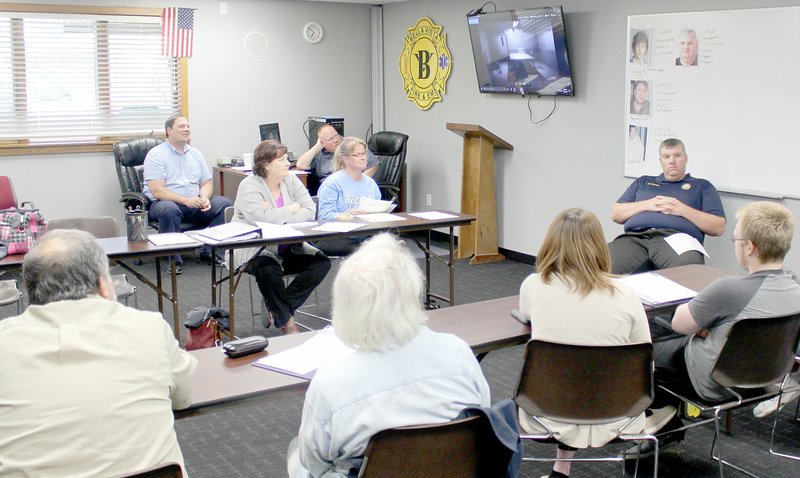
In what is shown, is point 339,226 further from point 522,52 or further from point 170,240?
point 522,52

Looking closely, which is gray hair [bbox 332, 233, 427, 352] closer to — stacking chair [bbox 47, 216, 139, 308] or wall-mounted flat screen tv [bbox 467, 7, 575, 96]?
stacking chair [bbox 47, 216, 139, 308]

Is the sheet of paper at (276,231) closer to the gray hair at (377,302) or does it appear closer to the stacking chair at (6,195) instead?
the stacking chair at (6,195)

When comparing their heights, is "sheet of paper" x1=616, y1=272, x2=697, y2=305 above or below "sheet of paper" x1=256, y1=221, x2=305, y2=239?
below

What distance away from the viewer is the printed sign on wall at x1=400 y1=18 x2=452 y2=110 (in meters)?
7.88

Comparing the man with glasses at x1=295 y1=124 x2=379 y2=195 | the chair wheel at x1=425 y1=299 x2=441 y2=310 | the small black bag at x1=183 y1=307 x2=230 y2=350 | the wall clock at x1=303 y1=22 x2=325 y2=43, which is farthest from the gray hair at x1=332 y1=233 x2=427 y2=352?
the wall clock at x1=303 y1=22 x2=325 y2=43

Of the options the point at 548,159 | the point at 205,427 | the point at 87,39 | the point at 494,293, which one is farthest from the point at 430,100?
the point at 205,427

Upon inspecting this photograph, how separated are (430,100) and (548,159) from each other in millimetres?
1682

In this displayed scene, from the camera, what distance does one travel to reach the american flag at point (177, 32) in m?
7.41

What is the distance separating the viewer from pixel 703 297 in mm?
2975

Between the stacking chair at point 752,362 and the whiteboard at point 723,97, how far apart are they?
95.2 inches

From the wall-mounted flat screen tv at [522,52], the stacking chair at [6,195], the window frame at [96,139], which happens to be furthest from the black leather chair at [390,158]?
the stacking chair at [6,195]

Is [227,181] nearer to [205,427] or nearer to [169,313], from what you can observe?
[169,313]

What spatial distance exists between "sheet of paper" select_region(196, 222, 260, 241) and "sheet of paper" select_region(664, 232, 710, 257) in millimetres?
2389

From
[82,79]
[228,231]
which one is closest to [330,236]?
[228,231]
